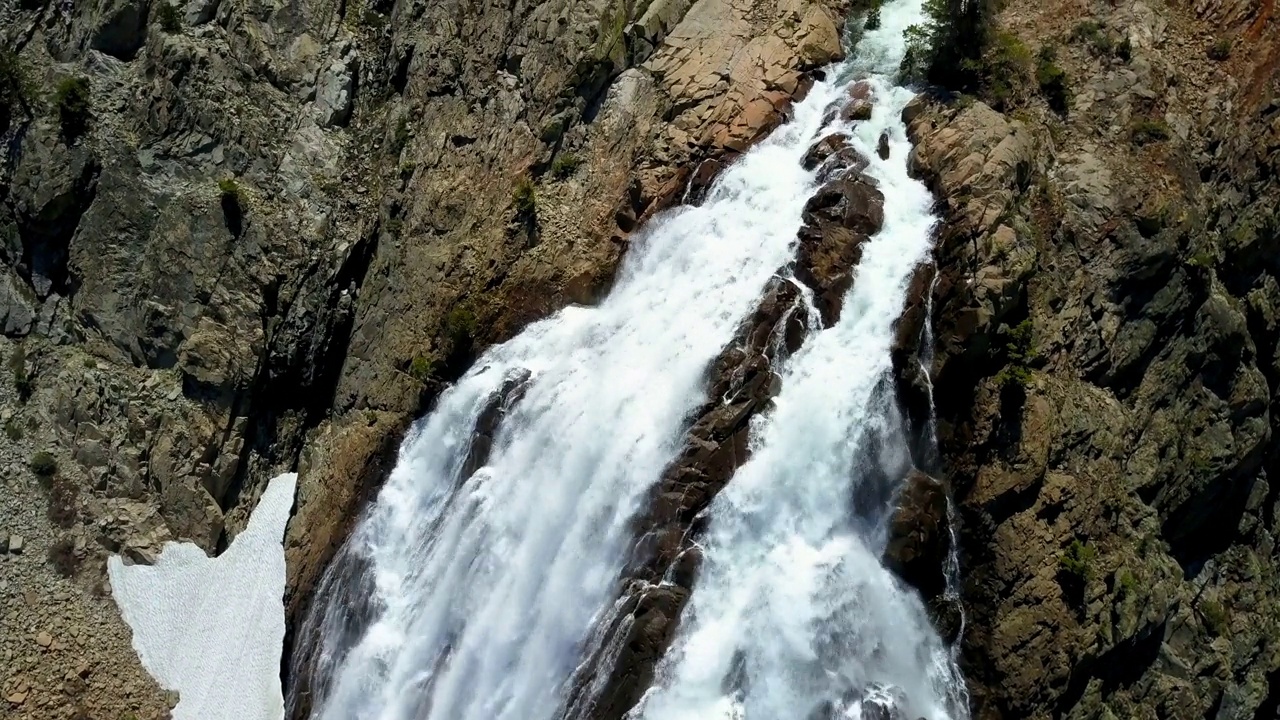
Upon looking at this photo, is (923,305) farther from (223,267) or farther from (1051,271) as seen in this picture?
(223,267)

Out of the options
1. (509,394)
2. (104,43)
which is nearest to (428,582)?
(509,394)

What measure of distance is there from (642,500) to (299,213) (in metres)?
16.6

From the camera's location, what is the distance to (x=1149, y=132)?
26.1 meters

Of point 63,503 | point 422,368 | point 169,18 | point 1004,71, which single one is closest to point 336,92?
point 169,18

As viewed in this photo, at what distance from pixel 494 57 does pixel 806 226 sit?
1343 centimetres

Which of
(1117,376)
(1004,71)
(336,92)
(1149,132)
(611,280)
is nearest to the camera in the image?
(1117,376)

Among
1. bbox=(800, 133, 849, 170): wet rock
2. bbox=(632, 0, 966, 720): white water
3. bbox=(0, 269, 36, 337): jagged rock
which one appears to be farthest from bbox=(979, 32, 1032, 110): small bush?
bbox=(0, 269, 36, 337): jagged rock

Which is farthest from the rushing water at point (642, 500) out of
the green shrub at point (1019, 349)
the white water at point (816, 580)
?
the green shrub at point (1019, 349)

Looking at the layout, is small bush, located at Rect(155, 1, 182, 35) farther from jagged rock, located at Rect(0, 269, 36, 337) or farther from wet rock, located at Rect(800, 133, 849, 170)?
wet rock, located at Rect(800, 133, 849, 170)

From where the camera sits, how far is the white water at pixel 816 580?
70.0 feet

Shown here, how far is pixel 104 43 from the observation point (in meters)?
33.8

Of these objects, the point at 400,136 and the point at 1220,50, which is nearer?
the point at 1220,50

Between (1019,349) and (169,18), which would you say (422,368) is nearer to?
(169,18)

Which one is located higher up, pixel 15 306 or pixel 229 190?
pixel 229 190
